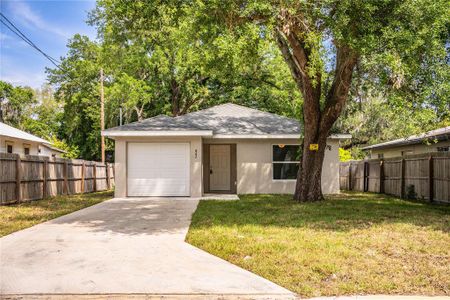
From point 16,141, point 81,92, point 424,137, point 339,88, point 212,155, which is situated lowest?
point 212,155

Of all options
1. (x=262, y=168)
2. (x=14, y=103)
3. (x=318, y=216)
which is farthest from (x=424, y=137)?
(x=14, y=103)

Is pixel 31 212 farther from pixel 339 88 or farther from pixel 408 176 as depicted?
pixel 408 176

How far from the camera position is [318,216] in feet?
32.7

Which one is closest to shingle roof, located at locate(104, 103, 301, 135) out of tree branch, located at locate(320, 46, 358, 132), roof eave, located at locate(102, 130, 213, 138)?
roof eave, located at locate(102, 130, 213, 138)

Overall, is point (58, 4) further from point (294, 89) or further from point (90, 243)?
point (294, 89)

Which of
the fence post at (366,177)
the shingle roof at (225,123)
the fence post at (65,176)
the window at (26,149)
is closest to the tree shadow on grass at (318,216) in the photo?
the shingle roof at (225,123)

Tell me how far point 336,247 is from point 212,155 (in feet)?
40.9

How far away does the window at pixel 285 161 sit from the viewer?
17.6 m

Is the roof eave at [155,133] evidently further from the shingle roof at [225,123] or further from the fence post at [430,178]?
the fence post at [430,178]

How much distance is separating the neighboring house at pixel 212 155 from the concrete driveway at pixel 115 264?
6.88 metres

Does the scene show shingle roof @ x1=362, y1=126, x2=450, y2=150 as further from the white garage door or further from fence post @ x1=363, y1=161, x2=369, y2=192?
the white garage door

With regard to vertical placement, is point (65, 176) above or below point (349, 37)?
below

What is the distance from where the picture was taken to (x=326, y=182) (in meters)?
18.0

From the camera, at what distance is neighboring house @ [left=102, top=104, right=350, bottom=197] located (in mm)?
15961
